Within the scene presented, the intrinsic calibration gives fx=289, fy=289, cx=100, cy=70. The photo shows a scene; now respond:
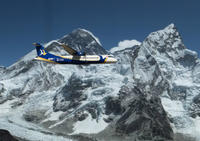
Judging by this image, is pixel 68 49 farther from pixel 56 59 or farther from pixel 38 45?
pixel 38 45

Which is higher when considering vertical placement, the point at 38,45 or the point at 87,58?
the point at 38,45

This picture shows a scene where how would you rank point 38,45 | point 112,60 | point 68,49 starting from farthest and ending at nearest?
point 38,45 → point 112,60 → point 68,49

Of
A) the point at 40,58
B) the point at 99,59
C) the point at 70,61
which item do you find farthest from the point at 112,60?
the point at 40,58

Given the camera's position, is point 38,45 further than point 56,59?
Yes

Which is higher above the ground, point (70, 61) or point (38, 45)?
point (38, 45)

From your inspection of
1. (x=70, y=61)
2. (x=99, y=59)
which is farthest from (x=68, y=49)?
(x=99, y=59)

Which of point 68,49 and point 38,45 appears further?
point 38,45

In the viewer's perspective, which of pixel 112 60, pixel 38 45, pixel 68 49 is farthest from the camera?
pixel 38 45

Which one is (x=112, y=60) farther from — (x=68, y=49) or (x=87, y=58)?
(x=68, y=49)
